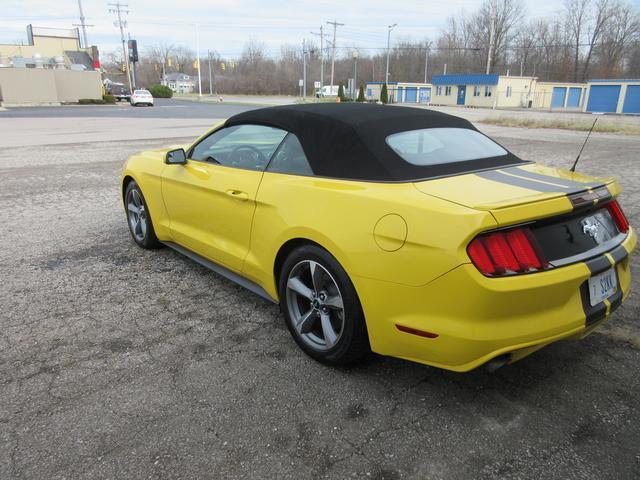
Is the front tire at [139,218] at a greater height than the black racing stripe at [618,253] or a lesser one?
Answer: lesser

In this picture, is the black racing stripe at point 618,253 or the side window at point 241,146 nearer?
the black racing stripe at point 618,253

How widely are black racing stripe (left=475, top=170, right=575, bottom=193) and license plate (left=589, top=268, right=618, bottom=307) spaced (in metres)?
0.49

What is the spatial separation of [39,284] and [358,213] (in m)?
3.14

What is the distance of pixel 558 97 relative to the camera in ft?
201

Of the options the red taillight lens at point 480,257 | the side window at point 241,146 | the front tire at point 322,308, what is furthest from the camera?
the side window at point 241,146

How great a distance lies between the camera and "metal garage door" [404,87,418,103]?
224 feet

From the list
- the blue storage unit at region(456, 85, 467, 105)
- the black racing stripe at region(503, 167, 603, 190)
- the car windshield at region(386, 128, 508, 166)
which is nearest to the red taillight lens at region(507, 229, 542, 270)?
the black racing stripe at region(503, 167, 603, 190)

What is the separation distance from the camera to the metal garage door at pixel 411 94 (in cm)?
6831

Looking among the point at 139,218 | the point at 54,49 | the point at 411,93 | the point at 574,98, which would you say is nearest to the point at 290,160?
the point at 139,218

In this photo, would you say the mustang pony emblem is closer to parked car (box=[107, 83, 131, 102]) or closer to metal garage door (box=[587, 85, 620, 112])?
metal garage door (box=[587, 85, 620, 112])

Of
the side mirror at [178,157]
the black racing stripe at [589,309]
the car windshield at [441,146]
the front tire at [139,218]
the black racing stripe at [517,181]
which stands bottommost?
the front tire at [139,218]

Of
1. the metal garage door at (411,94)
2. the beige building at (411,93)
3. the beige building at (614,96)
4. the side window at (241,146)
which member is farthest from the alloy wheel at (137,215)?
the metal garage door at (411,94)

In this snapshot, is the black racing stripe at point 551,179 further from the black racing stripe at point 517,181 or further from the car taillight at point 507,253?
the car taillight at point 507,253

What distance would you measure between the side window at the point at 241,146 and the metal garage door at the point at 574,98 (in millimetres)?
67172
